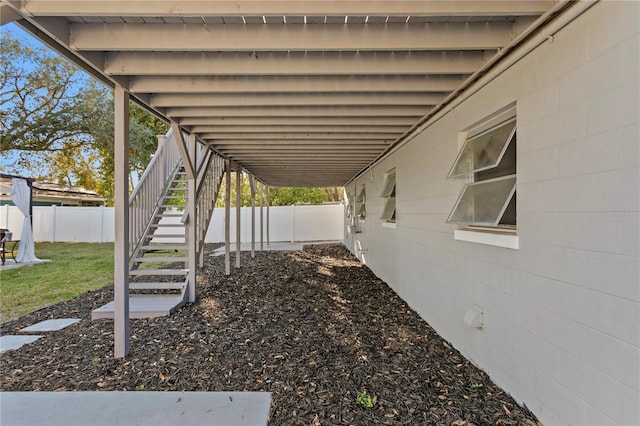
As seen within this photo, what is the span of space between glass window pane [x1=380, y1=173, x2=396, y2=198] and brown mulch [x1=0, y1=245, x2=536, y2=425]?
7.76 feet

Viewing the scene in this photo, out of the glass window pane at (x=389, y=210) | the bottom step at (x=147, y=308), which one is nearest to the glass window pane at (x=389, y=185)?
the glass window pane at (x=389, y=210)

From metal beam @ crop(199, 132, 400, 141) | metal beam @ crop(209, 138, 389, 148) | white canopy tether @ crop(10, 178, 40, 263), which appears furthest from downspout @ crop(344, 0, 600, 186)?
white canopy tether @ crop(10, 178, 40, 263)

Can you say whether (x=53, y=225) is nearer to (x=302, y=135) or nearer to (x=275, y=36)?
(x=302, y=135)

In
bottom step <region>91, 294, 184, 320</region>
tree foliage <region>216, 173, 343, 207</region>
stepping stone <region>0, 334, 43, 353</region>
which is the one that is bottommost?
stepping stone <region>0, 334, 43, 353</region>

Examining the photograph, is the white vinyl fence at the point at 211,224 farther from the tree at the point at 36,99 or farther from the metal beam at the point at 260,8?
the metal beam at the point at 260,8

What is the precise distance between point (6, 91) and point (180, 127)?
33.9 feet

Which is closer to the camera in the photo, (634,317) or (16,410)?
(634,317)

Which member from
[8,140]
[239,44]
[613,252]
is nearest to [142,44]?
[239,44]

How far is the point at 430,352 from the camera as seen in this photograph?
3355 millimetres

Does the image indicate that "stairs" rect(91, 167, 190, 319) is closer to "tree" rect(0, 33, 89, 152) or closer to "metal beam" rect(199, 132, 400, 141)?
"metal beam" rect(199, 132, 400, 141)

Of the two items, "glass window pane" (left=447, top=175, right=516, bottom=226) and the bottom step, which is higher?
"glass window pane" (left=447, top=175, right=516, bottom=226)

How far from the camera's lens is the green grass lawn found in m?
5.31

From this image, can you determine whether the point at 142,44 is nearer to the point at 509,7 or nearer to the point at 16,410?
the point at 509,7

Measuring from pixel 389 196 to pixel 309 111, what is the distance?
127 inches
